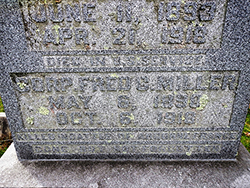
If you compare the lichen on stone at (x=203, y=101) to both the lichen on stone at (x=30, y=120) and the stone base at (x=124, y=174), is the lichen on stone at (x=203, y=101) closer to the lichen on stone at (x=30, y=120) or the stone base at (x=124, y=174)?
the stone base at (x=124, y=174)

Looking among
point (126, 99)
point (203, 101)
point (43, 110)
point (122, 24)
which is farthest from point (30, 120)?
point (203, 101)

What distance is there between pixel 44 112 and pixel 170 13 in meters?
1.40

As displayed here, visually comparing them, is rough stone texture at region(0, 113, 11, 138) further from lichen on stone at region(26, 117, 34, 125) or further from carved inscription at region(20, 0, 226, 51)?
carved inscription at region(20, 0, 226, 51)

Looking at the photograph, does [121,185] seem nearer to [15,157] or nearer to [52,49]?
[15,157]

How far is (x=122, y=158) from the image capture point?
1.71m

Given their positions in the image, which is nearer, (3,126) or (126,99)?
(126,99)

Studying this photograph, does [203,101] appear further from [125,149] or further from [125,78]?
[125,149]

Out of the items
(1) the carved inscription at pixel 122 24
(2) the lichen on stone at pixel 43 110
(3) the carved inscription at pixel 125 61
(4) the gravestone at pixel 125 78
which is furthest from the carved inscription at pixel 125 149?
(1) the carved inscription at pixel 122 24

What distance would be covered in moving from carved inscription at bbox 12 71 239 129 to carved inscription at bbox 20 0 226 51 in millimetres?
261

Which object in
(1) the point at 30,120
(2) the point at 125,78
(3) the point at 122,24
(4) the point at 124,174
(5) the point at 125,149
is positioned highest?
(3) the point at 122,24

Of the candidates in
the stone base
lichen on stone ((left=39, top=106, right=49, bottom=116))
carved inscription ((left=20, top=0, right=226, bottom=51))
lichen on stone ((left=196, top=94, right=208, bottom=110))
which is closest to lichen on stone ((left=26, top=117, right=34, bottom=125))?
lichen on stone ((left=39, top=106, right=49, bottom=116))

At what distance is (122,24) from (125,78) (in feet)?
1.45

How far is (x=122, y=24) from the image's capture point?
131 centimetres

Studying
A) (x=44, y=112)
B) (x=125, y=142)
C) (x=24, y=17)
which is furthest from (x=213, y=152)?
(x=24, y=17)
